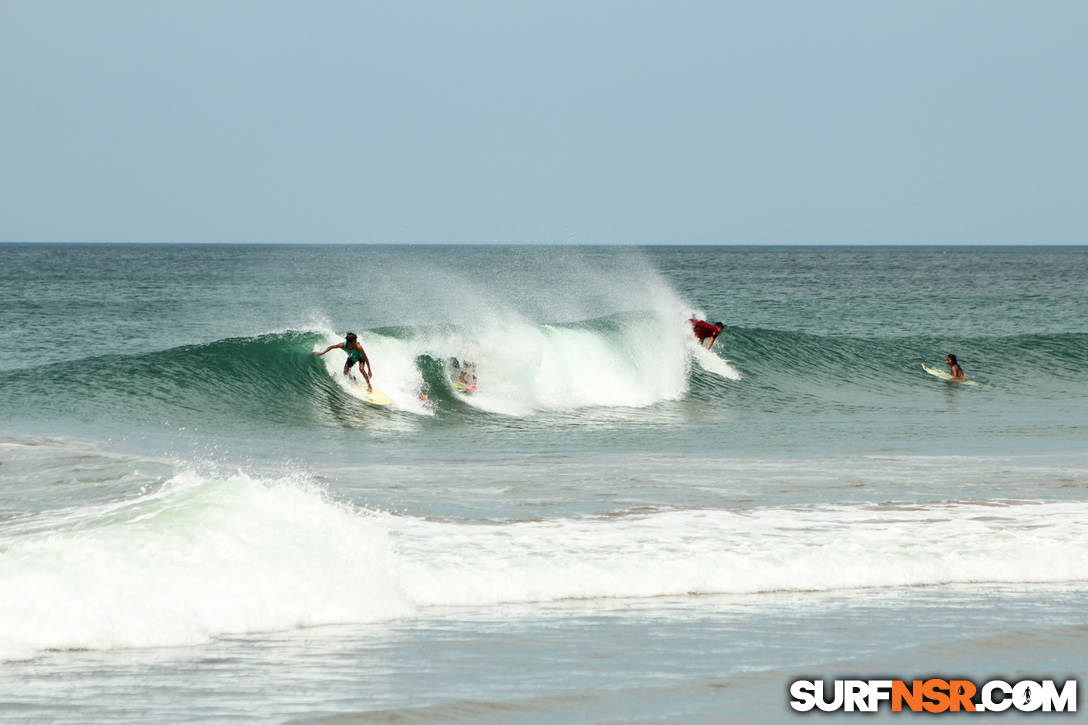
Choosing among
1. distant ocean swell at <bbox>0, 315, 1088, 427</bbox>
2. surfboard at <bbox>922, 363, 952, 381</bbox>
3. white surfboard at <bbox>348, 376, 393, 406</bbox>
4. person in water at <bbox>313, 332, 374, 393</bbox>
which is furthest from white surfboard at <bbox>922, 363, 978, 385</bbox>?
person in water at <bbox>313, 332, 374, 393</bbox>

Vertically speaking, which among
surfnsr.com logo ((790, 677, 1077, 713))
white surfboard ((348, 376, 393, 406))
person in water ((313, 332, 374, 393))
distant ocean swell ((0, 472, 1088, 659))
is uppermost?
person in water ((313, 332, 374, 393))

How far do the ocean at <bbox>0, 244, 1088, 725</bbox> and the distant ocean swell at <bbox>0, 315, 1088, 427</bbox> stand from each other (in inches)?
4.1

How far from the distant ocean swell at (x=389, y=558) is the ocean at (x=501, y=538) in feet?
0.08

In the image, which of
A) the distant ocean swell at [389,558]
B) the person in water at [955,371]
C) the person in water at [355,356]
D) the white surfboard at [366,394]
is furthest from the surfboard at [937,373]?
the distant ocean swell at [389,558]

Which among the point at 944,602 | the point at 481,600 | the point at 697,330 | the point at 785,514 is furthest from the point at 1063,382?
the point at 481,600

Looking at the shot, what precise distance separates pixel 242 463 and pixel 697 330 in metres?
13.4

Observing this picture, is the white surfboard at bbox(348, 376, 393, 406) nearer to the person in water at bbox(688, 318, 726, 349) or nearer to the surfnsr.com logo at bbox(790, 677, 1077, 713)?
the person in water at bbox(688, 318, 726, 349)

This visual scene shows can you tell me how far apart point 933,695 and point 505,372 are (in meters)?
15.5

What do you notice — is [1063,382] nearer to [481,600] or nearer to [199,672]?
[481,600]

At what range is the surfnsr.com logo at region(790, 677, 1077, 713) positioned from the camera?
17.3 ft

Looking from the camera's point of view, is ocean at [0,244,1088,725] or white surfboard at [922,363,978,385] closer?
ocean at [0,244,1088,725]

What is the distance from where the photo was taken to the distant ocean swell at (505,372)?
17125mm

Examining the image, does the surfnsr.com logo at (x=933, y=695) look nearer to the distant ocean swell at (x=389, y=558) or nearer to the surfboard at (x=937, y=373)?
the distant ocean swell at (x=389, y=558)

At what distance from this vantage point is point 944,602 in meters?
7.35
